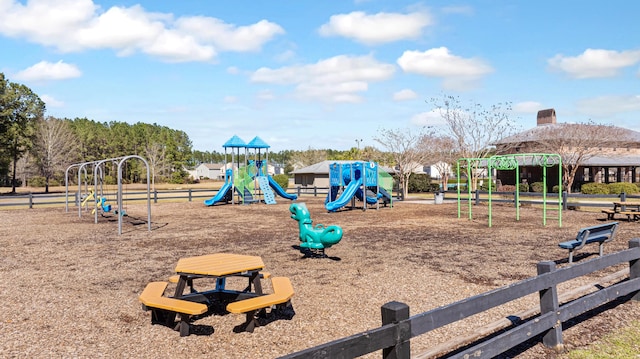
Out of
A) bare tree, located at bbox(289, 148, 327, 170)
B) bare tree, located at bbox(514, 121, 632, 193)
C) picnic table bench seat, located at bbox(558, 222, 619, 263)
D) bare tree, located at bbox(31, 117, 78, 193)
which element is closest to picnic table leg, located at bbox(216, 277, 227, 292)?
picnic table bench seat, located at bbox(558, 222, 619, 263)

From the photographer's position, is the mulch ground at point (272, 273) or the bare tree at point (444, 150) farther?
the bare tree at point (444, 150)

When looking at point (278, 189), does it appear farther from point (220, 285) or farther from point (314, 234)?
point (220, 285)

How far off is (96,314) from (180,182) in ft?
257

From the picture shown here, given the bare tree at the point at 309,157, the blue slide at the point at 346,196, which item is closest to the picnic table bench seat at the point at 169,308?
the blue slide at the point at 346,196

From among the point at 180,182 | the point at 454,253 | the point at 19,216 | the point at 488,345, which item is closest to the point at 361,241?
the point at 454,253

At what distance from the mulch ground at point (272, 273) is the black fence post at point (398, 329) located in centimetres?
159

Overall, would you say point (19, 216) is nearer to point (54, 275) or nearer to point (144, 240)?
point (144, 240)

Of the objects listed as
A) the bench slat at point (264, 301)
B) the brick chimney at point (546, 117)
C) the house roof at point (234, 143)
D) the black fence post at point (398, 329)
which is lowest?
the bench slat at point (264, 301)

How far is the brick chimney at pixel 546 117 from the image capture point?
49406 mm

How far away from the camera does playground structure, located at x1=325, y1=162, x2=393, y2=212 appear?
866 inches

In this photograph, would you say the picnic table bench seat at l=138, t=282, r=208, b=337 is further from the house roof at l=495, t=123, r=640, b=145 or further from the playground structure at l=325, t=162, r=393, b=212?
the house roof at l=495, t=123, r=640, b=145

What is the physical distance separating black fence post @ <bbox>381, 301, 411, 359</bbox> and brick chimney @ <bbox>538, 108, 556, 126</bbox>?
171 feet

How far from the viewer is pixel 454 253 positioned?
9984 millimetres

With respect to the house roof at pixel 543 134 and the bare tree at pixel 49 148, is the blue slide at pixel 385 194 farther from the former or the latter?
the bare tree at pixel 49 148
